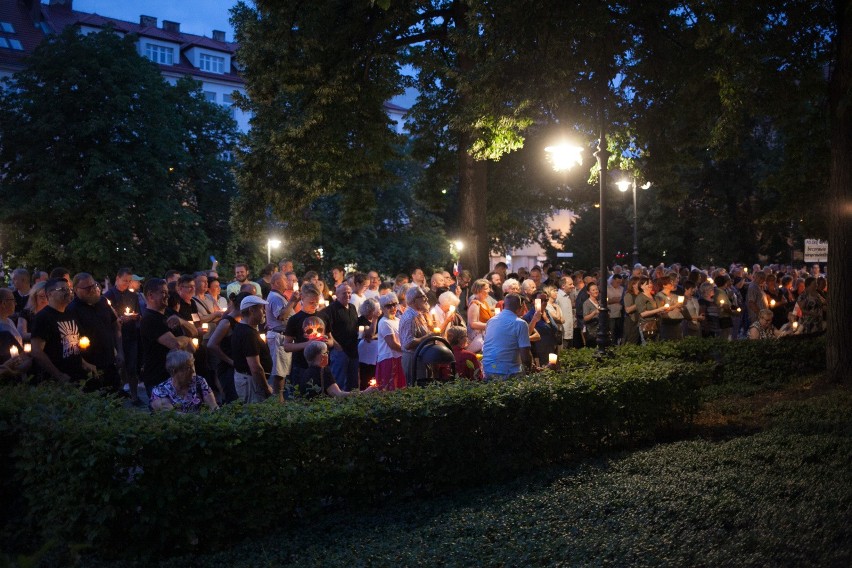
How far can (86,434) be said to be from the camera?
5605mm

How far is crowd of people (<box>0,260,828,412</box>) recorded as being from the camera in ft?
27.2

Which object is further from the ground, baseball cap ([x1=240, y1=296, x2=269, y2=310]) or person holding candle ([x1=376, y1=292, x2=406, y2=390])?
baseball cap ([x1=240, y1=296, x2=269, y2=310])

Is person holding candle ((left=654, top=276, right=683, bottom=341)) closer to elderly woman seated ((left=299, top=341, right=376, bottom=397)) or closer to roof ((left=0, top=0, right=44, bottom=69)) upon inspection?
elderly woman seated ((left=299, top=341, right=376, bottom=397))

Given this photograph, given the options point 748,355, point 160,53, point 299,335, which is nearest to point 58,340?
point 299,335

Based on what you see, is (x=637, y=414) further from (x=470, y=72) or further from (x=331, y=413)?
(x=470, y=72)

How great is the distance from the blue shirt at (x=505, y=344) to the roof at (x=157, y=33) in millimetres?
58225

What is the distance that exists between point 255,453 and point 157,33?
72.5 meters

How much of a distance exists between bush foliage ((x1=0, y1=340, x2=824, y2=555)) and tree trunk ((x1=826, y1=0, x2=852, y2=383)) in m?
Result: 5.18

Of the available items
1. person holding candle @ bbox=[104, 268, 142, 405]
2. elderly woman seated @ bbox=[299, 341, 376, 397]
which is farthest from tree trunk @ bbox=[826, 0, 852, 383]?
person holding candle @ bbox=[104, 268, 142, 405]

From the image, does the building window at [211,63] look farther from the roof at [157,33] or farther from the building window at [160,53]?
the building window at [160,53]

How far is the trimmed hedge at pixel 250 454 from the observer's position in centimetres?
559

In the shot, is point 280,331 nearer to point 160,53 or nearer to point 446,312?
point 446,312

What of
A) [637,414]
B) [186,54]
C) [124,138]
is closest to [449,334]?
[637,414]

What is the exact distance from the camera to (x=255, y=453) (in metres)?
6.05
